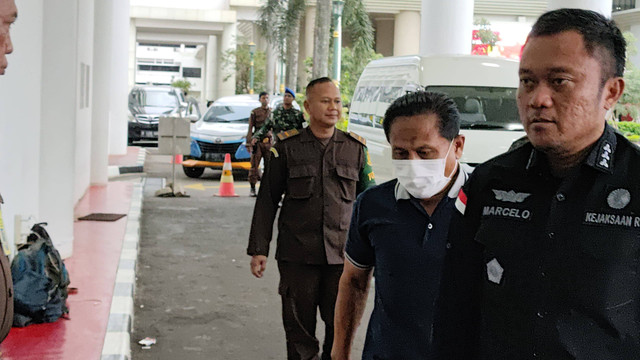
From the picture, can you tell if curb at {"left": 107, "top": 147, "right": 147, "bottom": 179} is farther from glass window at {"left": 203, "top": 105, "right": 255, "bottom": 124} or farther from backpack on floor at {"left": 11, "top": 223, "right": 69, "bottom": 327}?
backpack on floor at {"left": 11, "top": 223, "right": 69, "bottom": 327}

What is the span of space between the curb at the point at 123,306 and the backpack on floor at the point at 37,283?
445 millimetres

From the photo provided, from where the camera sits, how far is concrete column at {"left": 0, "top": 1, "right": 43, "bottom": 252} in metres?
7.18

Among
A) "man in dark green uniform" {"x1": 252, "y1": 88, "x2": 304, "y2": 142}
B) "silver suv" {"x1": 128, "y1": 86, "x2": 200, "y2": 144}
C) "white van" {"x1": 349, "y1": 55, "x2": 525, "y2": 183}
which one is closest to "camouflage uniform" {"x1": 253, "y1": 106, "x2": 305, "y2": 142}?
"man in dark green uniform" {"x1": 252, "y1": 88, "x2": 304, "y2": 142}

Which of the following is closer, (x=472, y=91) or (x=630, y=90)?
(x=472, y=91)

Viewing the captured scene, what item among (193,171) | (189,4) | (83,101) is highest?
(189,4)

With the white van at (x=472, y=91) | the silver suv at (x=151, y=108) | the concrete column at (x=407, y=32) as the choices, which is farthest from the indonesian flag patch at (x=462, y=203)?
the concrete column at (x=407, y=32)

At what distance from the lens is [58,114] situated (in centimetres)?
940

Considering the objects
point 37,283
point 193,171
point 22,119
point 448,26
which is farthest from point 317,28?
point 37,283

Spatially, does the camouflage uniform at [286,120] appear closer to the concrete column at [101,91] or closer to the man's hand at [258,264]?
the concrete column at [101,91]

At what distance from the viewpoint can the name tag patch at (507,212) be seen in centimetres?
232

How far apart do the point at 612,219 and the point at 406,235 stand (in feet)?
5.31

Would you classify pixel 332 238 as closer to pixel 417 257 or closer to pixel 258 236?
pixel 258 236

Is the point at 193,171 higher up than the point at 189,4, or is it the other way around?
the point at 189,4

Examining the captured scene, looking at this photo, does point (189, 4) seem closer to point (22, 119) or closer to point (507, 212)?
point (22, 119)
